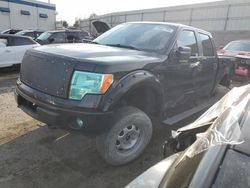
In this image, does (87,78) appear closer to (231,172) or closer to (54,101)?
(54,101)

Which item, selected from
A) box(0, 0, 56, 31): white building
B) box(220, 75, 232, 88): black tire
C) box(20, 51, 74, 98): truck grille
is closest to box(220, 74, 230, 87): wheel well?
box(220, 75, 232, 88): black tire

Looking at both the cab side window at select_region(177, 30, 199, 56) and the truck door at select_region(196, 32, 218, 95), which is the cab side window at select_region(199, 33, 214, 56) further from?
the cab side window at select_region(177, 30, 199, 56)

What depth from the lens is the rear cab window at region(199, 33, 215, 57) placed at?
5112 mm

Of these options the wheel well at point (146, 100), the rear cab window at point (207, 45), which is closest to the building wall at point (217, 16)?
the rear cab window at point (207, 45)

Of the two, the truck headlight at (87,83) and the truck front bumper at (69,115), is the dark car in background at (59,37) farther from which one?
the truck headlight at (87,83)

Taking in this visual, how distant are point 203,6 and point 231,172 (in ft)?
87.2

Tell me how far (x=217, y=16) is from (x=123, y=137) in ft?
78.8

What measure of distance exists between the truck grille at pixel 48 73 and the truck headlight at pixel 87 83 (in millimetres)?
90

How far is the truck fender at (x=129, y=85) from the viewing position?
2.96m

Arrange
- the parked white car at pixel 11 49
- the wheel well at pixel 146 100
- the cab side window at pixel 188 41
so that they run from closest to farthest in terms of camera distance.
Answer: the wheel well at pixel 146 100 < the cab side window at pixel 188 41 < the parked white car at pixel 11 49

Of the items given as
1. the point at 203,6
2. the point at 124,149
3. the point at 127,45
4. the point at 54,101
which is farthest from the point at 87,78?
the point at 203,6

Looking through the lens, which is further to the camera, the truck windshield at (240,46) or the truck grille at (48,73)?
the truck windshield at (240,46)

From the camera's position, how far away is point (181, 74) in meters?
4.17

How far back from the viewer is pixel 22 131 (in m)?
4.28
